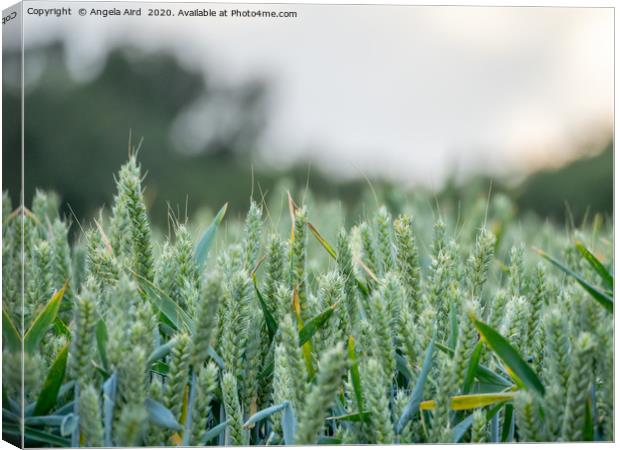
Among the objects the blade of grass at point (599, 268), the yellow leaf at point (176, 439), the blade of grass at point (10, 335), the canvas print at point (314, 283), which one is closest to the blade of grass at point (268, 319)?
the canvas print at point (314, 283)

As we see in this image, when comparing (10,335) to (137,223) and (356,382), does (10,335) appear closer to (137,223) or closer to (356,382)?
(137,223)

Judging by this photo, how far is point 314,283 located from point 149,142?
1.99 m

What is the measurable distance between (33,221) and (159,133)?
1669 mm

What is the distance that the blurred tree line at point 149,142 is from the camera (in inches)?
86.9

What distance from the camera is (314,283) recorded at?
2256mm

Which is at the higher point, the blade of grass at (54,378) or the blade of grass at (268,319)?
the blade of grass at (268,319)

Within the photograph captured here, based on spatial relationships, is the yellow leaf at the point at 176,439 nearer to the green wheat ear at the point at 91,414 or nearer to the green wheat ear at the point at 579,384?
the green wheat ear at the point at 91,414

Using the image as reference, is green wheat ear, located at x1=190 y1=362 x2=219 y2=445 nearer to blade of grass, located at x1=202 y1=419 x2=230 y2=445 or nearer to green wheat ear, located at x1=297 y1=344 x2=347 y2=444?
blade of grass, located at x1=202 y1=419 x2=230 y2=445

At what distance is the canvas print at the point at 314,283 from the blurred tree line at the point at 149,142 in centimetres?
2

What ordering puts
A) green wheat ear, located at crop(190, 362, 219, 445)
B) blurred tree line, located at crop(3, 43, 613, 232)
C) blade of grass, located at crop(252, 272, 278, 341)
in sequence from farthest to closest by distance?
1. blurred tree line, located at crop(3, 43, 613, 232)
2. blade of grass, located at crop(252, 272, 278, 341)
3. green wheat ear, located at crop(190, 362, 219, 445)

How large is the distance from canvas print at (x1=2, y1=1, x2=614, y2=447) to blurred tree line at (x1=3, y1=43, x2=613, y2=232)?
0.02m

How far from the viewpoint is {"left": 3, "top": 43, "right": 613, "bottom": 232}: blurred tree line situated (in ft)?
7.24

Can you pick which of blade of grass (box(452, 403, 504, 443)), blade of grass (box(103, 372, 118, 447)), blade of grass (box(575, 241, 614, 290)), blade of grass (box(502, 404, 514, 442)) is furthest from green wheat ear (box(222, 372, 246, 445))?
blade of grass (box(575, 241, 614, 290))

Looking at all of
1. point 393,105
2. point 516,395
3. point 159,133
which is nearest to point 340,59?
point 393,105
